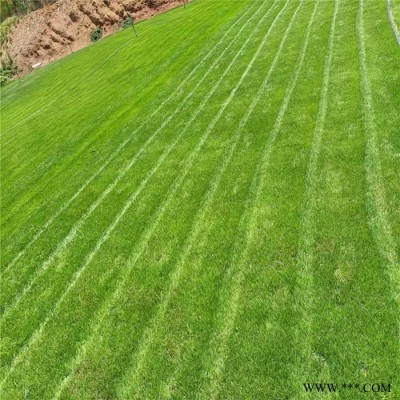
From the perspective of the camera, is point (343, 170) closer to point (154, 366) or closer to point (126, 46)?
point (154, 366)

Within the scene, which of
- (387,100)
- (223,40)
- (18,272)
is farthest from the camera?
(223,40)

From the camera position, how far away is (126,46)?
36.9 metres

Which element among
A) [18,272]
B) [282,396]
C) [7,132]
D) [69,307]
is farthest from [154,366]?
[7,132]

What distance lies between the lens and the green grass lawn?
5844mm

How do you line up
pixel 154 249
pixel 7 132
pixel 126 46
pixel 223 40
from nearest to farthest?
pixel 154 249
pixel 223 40
pixel 7 132
pixel 126 46

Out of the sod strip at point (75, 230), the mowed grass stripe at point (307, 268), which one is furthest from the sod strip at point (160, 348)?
the sod strip at point (75, 230)

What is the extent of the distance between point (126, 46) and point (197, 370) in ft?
121

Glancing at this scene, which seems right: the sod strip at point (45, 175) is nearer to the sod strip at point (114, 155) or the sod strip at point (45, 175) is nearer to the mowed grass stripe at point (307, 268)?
the sod strip at point (114, 155)

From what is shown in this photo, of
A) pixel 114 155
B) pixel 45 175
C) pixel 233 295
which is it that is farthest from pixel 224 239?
pixel 45 175

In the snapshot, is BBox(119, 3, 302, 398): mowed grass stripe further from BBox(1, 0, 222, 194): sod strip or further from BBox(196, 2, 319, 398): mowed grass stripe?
BBox(1, 0, 222, 194): sod strip

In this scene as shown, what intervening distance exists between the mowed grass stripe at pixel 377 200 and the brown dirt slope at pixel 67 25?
5098cm

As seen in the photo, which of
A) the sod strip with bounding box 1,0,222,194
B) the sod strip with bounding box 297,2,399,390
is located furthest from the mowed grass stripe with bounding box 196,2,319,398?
the sod strip with bounding box 1,0,222,194

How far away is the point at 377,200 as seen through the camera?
7918 mm

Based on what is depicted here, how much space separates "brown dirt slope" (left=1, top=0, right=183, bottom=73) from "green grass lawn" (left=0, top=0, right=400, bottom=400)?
4470cm
